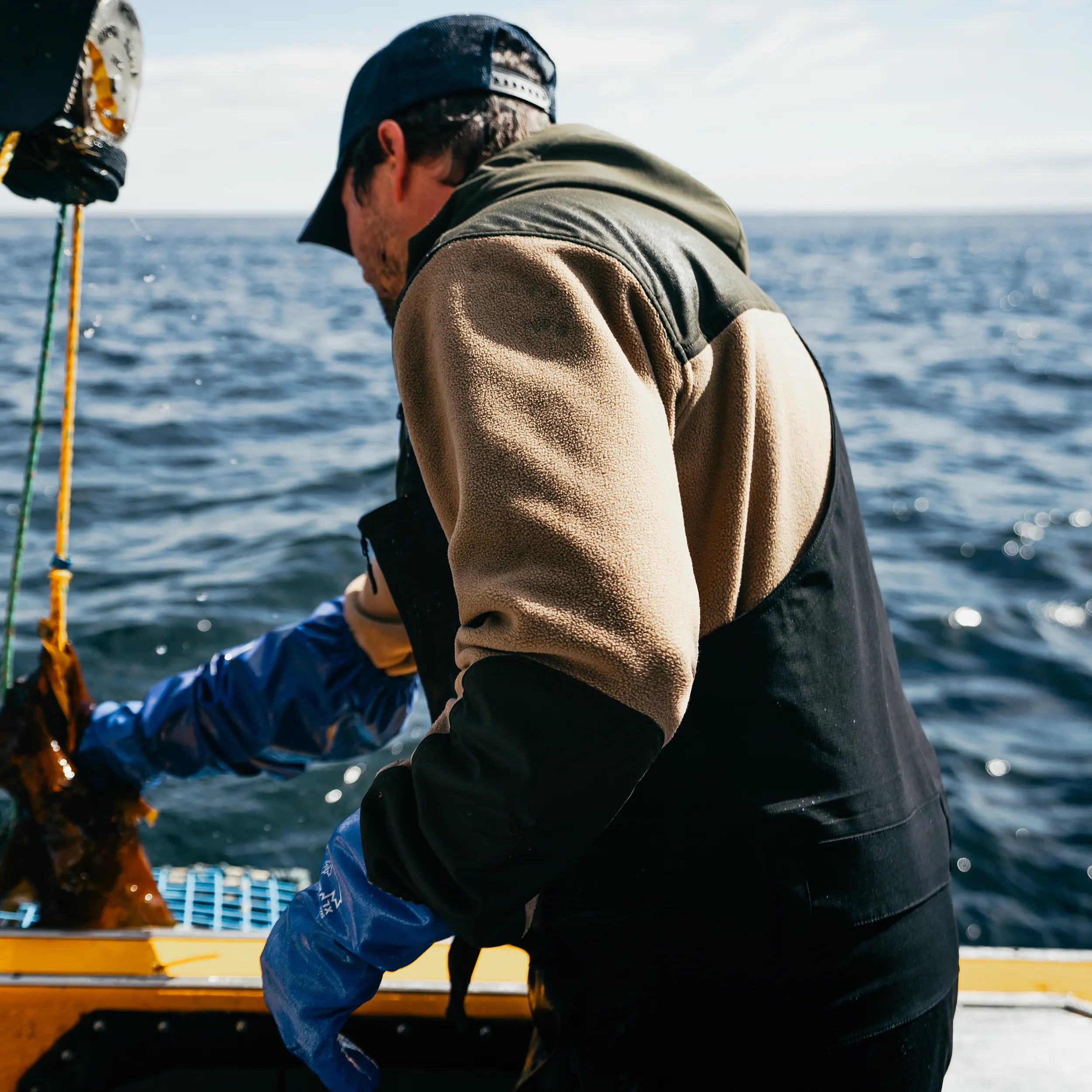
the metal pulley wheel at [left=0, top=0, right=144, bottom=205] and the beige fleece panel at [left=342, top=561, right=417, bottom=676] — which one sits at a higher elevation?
the metal pulley wheel at [left=0, top=0, right=144, bottom=205]

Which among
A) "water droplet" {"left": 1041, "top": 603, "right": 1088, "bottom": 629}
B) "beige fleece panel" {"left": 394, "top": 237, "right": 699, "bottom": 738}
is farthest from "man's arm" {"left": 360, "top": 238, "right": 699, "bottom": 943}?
"water droplet" {"left": 1041, "top": 603, "right": 1088, "bottom": 629}

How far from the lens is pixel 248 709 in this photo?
2.80 m

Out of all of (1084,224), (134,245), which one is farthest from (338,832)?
(1084,224)

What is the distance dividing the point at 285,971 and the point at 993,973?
1.59 m

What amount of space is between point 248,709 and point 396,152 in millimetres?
1534

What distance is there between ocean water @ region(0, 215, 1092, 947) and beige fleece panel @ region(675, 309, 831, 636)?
9.91 feet

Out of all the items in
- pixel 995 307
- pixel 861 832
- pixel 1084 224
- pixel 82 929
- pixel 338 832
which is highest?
pixel 861 832

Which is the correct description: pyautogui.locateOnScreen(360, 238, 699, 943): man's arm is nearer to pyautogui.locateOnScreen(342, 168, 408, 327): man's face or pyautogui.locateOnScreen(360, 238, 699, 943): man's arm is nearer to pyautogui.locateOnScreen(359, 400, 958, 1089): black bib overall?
pyautogui.locateOnScreen(359, 400, 958, 1089): black bib overall

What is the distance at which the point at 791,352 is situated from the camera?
1540mm

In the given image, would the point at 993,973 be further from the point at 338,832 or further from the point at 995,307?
the point at 995,307

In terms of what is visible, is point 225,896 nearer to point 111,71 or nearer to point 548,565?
point 111,71

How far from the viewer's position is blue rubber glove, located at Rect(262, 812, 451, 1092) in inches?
63.0

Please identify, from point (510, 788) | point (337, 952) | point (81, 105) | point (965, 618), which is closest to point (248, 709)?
point (337, 952)

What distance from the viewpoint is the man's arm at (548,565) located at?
1194mm
